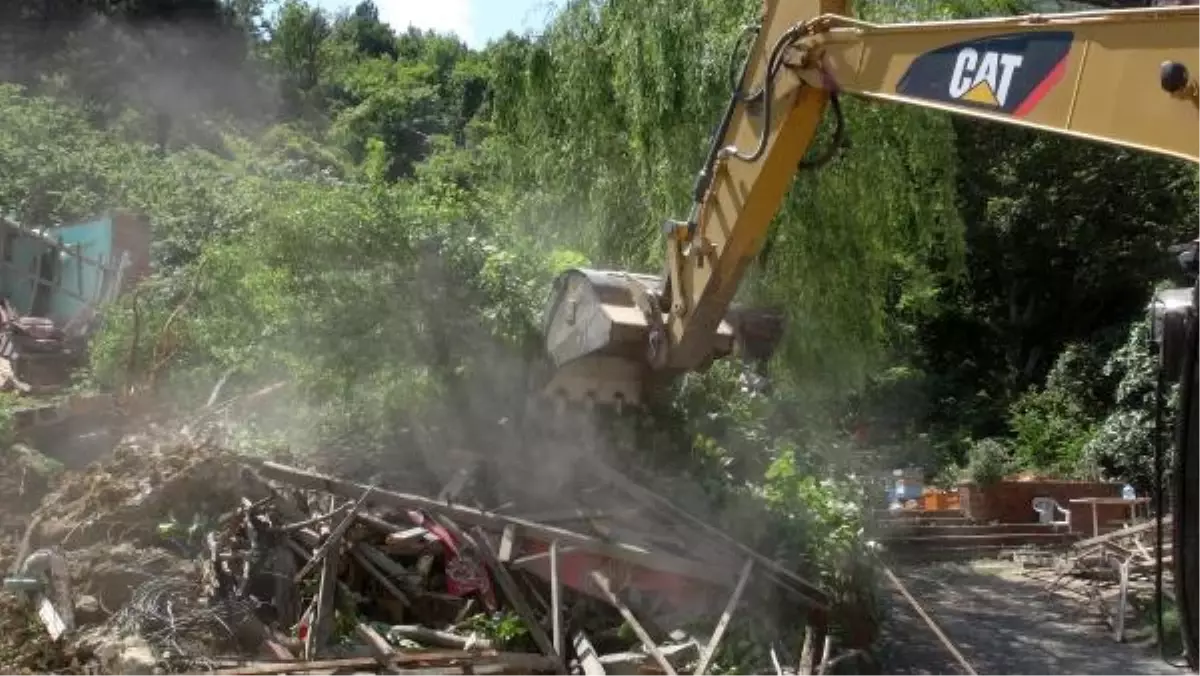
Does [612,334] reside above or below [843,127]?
below

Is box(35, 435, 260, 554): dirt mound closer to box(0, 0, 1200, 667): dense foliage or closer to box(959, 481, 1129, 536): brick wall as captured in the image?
box(0, 0, 1200, 667): dense foliage

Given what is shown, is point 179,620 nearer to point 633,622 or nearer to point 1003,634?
point 633,622

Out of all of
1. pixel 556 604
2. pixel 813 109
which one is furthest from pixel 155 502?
pixel 813 109

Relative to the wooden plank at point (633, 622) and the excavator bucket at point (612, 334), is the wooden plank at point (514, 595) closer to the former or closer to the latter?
the wooden plank at point (633, 622)

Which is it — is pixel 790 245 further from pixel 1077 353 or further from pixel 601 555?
pixel 1077 353

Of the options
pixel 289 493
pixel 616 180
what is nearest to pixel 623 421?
pixel 289 493

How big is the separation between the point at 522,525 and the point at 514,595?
575 millimetres

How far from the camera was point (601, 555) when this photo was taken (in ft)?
29.6

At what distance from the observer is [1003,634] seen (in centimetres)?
1262

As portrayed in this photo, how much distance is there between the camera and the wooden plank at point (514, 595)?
27.4 feet

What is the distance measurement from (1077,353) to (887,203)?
16976 mm

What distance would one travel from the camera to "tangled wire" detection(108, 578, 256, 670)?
7.44 metres

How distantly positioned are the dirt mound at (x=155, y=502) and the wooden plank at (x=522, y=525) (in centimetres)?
39

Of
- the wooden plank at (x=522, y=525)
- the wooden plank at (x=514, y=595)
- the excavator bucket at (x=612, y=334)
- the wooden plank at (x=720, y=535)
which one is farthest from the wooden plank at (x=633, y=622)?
the excavator bucket at (x=612, y=334)
